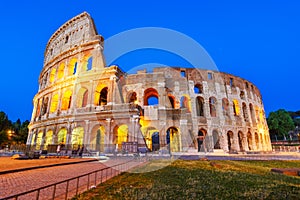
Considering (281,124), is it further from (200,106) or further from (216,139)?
(200,106)

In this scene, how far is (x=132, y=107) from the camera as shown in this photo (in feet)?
60.2

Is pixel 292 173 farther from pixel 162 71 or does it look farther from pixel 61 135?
pixel 61 135

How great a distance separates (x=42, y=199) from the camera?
3.80 m

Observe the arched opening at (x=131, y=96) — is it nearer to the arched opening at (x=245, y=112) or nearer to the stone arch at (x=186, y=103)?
the stone arch at (x=186, y=103)

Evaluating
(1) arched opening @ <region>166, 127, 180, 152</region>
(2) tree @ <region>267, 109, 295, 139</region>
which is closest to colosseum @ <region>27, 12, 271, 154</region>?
(1) arched opening @ <region>166, 127, 180, 152</region>

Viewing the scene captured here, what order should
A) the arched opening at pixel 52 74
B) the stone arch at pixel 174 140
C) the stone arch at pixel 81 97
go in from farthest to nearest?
the arched opening at pixel 52 74
the stone arch at pixel 174 140
the stone arch at pixel 81 97

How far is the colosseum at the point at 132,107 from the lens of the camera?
771 inches

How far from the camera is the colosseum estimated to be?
64.2 ft

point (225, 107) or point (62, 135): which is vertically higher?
point (225, 107)

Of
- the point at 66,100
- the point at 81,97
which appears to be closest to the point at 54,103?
the point at 66,100

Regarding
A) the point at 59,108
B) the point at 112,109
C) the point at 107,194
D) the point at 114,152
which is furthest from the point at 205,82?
the point at 107,194

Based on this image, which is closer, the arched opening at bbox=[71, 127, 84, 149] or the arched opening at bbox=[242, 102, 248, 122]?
the arched opening at bbox=[71, 127, 84, 149]

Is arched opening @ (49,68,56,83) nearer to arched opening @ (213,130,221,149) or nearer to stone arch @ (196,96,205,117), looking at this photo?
stone arch @ (196,96,205,117)

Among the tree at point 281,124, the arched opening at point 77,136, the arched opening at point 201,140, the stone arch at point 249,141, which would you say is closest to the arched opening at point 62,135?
the arched opening at point 77,136
